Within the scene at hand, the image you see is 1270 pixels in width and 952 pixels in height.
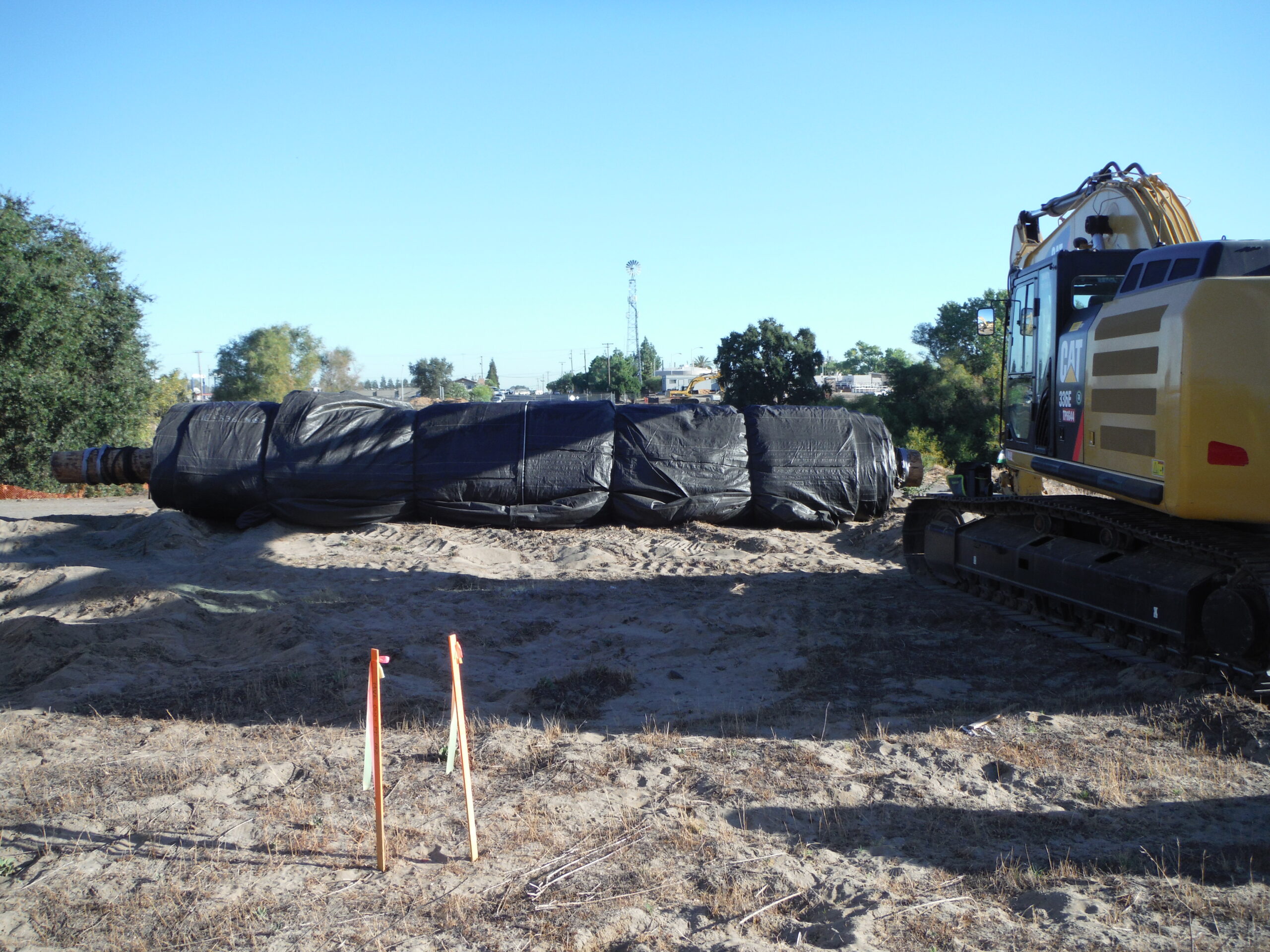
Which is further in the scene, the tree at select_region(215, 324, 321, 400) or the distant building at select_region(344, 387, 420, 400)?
the distant building at select_region(344, 387, 420, 400)

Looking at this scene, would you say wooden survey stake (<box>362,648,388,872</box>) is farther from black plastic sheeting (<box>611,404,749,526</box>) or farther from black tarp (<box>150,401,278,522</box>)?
black tarp (<box>150,401,278,522</box>)

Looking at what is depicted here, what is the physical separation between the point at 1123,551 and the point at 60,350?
26.1 meters

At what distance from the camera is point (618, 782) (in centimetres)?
432

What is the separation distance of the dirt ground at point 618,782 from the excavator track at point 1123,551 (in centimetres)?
21

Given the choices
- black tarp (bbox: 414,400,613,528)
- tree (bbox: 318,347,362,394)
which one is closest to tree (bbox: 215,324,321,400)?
tree (bbox: 318,347,362,394)

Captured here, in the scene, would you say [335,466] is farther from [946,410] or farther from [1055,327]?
[946,410]

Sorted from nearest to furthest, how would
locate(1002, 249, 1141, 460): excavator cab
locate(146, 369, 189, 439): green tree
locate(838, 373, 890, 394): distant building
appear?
locate(1002, 249, 1141, 460): excavator cab, locate(146, 369, 189, 439): green tree, locate(838, 373, 890, 394): distant building

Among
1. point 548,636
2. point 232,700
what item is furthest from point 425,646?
point 232,700

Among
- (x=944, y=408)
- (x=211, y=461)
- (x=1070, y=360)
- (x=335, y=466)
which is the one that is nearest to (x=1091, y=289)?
(x=1070, y=360)

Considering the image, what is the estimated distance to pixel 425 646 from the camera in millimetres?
6695

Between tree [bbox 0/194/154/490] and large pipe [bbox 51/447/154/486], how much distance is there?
12341mm

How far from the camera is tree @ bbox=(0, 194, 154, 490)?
22.5 metres

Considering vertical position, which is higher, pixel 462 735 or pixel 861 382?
pixel 861 382

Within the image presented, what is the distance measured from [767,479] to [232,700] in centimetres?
802
